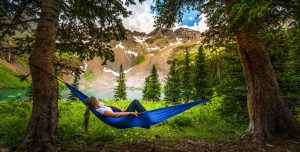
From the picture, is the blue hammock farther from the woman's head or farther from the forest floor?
the forest floor

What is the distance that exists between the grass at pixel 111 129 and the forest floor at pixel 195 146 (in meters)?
0.46

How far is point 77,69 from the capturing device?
28.4ft

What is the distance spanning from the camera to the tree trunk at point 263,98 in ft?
23.7

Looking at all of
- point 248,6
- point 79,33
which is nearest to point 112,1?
point 79,33

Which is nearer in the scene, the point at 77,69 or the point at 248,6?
the point at 248,6

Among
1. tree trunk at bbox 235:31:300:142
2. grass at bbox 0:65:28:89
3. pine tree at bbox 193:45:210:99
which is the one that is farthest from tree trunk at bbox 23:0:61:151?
grass at bbox 0:65:28:89

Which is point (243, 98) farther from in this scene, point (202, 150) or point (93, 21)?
point (93, 21)

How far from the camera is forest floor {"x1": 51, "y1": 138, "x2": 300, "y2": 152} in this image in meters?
5.66

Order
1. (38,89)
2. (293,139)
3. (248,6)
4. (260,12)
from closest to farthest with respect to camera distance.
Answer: (260,12) → (248,6) → (38,89) → (293,139)

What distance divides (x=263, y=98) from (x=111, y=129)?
4636 mm

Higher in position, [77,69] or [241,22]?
[241,22]

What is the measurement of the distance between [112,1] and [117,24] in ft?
3.37

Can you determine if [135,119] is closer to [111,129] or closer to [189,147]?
[189,147]

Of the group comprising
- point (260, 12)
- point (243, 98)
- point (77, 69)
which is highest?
point (260, 12)
